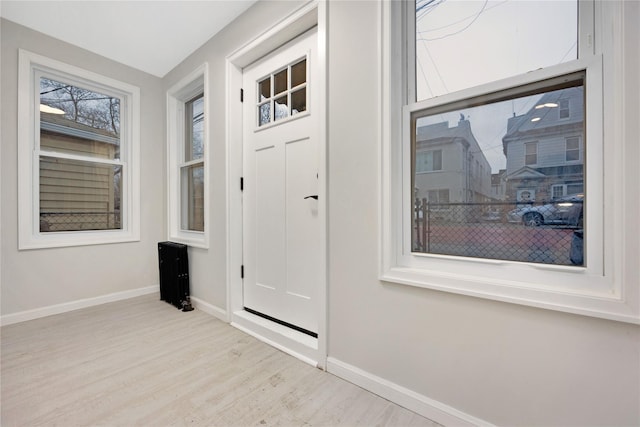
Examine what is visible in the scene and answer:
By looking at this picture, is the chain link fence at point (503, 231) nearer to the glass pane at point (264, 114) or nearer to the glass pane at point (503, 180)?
the glass pane at point (503, 180)

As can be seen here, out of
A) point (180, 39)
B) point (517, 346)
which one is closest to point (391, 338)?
point (517, 346)

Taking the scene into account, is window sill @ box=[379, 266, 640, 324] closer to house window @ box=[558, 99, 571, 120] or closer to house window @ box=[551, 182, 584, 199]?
house window @ box=[551, 182, 584, 199]

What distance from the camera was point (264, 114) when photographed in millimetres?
2383

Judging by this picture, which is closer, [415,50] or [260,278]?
[415,50]

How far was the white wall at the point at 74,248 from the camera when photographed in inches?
95.1

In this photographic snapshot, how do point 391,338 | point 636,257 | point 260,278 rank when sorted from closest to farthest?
point 636,257
point 391,338
point 260,278

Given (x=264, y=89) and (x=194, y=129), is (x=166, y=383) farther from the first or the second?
(x=194, y=129)

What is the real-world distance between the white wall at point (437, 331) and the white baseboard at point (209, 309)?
1.26 meters

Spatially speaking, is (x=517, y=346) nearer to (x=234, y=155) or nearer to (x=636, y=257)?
(x=636, y=257)

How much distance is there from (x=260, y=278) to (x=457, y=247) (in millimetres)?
1638

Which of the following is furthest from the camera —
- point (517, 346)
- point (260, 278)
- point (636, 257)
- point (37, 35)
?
point (37, 35)

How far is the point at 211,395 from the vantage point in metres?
1.49

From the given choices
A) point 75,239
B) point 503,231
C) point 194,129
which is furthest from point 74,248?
point 503,231

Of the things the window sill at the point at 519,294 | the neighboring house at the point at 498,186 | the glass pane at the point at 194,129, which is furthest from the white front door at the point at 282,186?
the neighboring house at the point at 498,186
